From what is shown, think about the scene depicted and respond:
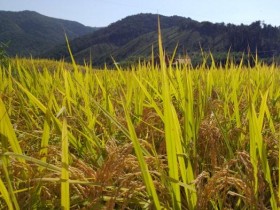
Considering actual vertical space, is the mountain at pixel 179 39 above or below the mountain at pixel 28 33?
below

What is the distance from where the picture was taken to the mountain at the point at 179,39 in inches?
3770

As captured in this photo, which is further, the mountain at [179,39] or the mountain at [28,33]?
the mountain at [28,33]

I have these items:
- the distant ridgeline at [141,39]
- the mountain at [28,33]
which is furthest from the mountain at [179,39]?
the mountain at [28,33]

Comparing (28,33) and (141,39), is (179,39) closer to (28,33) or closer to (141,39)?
(141,39)

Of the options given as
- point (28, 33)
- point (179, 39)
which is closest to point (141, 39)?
point (179, 39)

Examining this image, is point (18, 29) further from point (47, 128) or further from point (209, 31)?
point (47, 128)

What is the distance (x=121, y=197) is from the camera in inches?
28.0

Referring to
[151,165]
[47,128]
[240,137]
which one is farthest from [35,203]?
[240,137]

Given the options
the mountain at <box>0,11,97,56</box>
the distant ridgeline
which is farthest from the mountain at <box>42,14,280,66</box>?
the mountain at <box>0,11,97,56</box>

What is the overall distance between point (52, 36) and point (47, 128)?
197 meters

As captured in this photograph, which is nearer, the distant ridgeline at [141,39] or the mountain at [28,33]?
the distant ridgeline at [141,39]

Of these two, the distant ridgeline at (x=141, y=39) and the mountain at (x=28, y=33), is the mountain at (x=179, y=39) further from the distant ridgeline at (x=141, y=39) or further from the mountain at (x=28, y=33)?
the mountain at (x=28, y=33)

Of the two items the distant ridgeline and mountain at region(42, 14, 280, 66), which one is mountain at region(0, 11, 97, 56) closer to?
the distant ridgeline

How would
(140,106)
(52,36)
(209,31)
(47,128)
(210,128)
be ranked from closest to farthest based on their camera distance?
(47,128) < (210,128) < (140,106) < (209,31) < (52,36)
